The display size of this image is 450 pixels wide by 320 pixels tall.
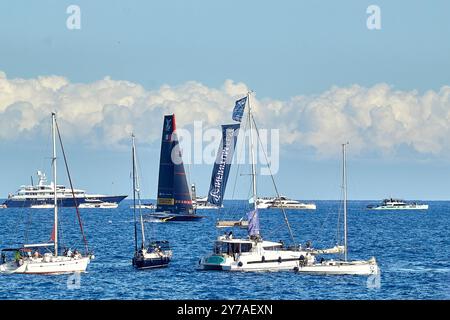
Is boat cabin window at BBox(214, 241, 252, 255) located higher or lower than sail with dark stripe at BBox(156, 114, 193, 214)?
lower

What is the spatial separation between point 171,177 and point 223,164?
32.8 feet

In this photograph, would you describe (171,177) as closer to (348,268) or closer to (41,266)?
(41,266)

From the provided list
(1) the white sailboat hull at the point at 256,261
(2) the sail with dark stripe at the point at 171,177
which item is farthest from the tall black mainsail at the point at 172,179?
(1) the white sailboat hull at the point at 256,261

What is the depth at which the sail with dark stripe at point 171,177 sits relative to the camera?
544 feet

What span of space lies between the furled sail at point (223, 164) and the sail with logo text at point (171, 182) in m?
5.40

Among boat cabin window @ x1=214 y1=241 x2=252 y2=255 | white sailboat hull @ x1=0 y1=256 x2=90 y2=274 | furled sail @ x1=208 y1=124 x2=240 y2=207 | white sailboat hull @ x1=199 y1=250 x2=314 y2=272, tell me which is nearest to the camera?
white sailboat hull @ x1=0 y1=256 x2=90 y2=274

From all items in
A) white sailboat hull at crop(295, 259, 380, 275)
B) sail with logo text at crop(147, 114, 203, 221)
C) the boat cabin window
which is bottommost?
white sailboat hull at crop(295, 259, 380, 275)

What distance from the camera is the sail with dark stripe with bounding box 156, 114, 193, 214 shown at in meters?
166

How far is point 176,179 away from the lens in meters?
170

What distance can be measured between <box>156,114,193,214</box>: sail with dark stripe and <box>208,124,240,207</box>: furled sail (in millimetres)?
5388

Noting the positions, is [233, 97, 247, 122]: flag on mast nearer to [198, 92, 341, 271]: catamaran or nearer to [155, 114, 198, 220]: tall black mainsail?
[198, 92, 341, 271]: catamaran

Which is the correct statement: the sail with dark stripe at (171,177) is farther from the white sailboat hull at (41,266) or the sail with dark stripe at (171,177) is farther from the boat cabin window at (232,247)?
the white sailboat hull at (41,266)

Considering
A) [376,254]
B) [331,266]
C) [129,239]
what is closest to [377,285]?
[331,266]

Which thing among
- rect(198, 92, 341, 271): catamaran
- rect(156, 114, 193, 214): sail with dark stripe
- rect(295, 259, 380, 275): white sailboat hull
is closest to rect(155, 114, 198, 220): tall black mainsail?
rect(156, 114, 193, 214): sail with dark stripe
